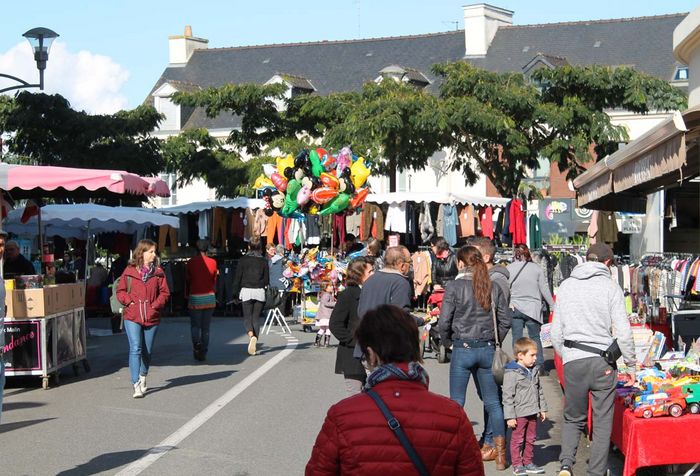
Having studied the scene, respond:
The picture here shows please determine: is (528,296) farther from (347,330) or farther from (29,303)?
(29,303)

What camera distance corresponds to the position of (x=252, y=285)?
1748 centimetres

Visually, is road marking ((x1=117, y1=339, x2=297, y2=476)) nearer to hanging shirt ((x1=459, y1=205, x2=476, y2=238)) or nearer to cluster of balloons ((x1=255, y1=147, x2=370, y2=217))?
cluster of balloons ((x1=255, y1=147, x2=370, y2=217))

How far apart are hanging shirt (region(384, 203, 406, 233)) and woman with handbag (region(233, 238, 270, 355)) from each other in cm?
800

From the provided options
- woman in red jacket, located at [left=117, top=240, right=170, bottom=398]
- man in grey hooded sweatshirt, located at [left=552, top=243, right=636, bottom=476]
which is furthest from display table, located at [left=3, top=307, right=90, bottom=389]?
man in grey hooded sweatshirt, located at [left=552, top=243, right=636, bottom=476]

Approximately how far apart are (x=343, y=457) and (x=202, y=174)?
4161 cm

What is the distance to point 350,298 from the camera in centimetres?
929

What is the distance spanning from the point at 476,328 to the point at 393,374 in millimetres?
4883

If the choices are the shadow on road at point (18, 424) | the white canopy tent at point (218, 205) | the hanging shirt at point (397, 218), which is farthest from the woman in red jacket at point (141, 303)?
the white canopy tent at point (218, 205)

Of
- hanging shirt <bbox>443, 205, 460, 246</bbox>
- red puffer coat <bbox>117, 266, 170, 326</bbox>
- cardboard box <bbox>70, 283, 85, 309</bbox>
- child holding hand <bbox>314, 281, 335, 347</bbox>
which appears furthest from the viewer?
hanging shirt <bbox>443, 205, 460, 246</bbox>

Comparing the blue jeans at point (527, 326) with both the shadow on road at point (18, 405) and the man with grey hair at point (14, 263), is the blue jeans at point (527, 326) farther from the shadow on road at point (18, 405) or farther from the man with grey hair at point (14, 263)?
the man with grey hair at point (14, 263)

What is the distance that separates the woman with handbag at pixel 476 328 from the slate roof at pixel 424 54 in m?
43.8

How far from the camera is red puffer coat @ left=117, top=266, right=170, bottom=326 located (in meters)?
12.6

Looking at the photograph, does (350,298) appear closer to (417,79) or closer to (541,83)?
(541,83)

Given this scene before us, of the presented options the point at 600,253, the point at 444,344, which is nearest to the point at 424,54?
the point at 444,344
